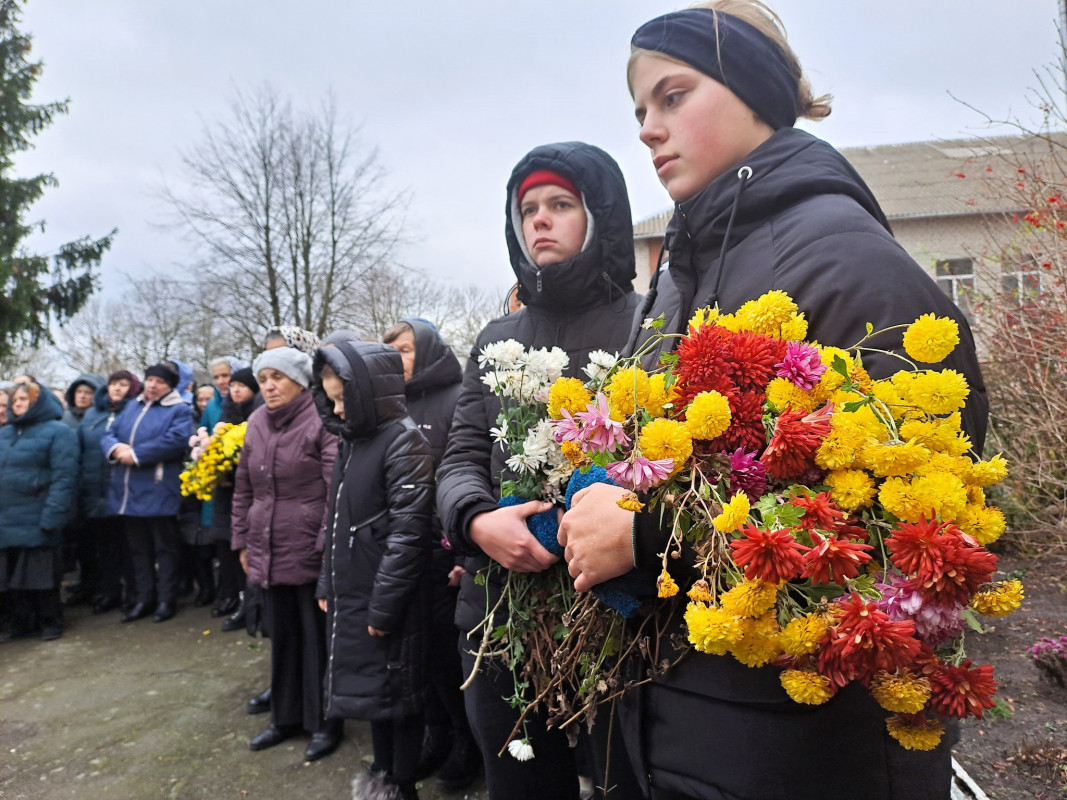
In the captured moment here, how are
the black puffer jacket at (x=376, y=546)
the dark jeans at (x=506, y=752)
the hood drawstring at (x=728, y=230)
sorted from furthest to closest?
the black puffer jacket at (x=376, y=546), the dark jeans at (x=506, y=752), the hood drawstring at (x=728, y=230)

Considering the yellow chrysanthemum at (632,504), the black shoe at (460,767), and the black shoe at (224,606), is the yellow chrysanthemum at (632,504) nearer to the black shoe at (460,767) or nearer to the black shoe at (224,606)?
the black shoe at (460,767)

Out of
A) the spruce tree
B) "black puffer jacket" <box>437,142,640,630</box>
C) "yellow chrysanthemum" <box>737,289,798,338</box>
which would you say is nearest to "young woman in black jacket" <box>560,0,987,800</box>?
"yellow chrysanthemum" <box>737,289,798,338</box>

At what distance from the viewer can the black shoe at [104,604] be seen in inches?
286

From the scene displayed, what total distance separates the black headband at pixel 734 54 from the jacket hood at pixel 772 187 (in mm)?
96

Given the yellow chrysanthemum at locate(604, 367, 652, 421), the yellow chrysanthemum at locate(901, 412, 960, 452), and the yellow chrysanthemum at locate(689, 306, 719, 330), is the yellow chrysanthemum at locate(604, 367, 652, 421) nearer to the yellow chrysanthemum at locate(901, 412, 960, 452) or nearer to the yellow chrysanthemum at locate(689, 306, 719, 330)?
the yellow chrysanthemum at locate(689, 306, 719, 330)

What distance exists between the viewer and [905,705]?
2.79 feet

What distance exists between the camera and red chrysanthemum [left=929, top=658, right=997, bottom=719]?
0.83 metres

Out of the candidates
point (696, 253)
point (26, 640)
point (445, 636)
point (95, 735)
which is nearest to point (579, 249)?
point (696, 253)

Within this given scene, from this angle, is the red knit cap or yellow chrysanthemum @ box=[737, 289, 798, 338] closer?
yellow chrysanthemum @ box=[737, 289, 798, 338]

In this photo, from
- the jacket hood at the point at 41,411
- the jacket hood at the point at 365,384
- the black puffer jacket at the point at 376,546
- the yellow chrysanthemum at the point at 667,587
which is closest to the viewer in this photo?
the yellow chrysanthemum at the point at 667,587

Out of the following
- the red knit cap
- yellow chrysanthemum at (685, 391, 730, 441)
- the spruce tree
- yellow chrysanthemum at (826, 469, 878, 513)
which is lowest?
yellow chrysanthemum at (826, 469, 878, 513)

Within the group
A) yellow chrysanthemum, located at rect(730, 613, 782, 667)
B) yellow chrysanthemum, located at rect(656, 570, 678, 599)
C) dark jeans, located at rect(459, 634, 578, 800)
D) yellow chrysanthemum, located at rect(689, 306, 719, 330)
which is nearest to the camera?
yellow chrysanthemum, located at rect(730, 613, 782, 667)

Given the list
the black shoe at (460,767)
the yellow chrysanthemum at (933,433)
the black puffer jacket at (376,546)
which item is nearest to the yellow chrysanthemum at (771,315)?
the yellow chrysanthemum at (933,433)

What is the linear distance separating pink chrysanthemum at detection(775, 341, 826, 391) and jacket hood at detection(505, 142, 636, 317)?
1.32 metres
